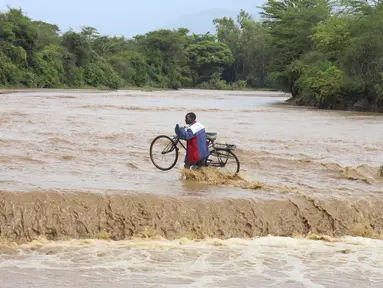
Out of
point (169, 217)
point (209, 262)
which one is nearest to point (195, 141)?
point (169, 217)

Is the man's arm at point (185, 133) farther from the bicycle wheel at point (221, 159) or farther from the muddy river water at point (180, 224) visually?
the muddy river water at point (180, 224)

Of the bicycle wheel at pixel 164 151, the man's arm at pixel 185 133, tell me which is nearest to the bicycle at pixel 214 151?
the bicycle wheel at pixel 164 151

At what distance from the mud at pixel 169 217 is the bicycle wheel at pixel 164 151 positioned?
2.01 metres

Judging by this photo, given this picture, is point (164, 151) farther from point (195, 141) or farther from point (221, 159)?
point (221, 159)

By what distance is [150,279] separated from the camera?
265 inches

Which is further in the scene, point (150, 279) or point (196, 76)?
point (196, 76)

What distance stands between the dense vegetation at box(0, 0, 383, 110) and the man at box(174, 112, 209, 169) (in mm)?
26130

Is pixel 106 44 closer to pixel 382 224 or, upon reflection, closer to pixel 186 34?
pixel 186 34

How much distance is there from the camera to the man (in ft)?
33.7

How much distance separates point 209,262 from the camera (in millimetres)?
7434

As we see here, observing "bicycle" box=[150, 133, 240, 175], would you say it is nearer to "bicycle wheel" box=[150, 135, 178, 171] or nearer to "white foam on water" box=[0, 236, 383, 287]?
"bicycle wheel" box=[150, 135, 178, 171]

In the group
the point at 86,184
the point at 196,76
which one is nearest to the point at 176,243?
the point at 86,184

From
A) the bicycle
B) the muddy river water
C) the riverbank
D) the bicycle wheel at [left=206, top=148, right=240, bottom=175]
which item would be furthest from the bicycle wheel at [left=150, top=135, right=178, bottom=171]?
the riverbank

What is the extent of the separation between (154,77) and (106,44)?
8318mm
